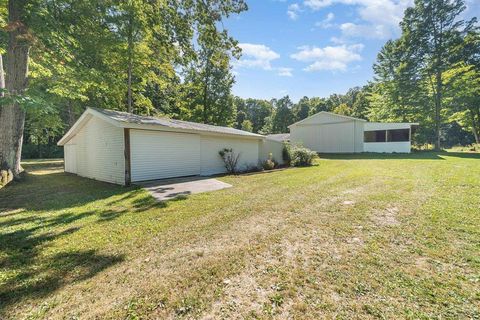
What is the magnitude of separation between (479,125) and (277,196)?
130 feet

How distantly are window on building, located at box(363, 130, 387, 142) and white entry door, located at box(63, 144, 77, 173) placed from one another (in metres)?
25.2

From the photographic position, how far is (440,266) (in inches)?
110

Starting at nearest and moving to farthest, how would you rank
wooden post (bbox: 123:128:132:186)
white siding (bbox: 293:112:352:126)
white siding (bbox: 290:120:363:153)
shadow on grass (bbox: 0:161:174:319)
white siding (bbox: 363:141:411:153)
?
shadow on grass (bbox: 0:161:174:319) < wooden post (bbox: 123:128:132:186) < white siding (bbox: 363:141:411:153) < white siding (bbox: 290:120:363:153) < white siding (bbox: 293:112:352:126)

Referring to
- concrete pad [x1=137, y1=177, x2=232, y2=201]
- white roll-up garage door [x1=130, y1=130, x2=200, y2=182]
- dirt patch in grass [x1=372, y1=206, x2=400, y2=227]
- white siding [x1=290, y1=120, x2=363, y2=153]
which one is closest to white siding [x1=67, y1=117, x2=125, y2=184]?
white roll-up garage door [x1=130, y1=130, x2=200, y2=182]

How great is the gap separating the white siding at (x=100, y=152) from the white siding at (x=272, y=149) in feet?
30.3

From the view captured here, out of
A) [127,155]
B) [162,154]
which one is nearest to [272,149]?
[162,154]

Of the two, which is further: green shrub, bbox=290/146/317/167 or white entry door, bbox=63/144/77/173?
green shrub, bbox=290/146/317/167

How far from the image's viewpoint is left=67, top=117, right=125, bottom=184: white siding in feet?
29.1

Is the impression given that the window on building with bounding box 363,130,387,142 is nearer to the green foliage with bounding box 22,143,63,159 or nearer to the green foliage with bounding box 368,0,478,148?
the green foliage with bounding box 368,0,478,148

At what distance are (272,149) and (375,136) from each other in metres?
13.7

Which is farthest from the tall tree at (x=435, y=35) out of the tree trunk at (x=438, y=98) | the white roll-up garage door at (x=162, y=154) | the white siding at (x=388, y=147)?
the white roll-up garage door at (x=162, y=154)

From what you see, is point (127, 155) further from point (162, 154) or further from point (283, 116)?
point (283, 116)

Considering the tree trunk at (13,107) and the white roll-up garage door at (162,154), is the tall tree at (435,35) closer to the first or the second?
the white roll-up garage door at (162,154)

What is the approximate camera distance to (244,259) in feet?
10.1
